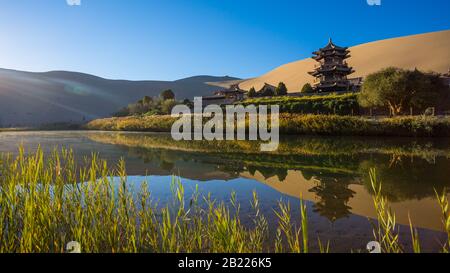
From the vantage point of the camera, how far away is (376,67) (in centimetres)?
7912

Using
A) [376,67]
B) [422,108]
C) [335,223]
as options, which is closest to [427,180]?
[335,223]

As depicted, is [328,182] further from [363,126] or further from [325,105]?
[325,105]

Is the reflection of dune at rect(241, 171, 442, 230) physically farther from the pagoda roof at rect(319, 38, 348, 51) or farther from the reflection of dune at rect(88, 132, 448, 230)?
the pagoda roof at rect(319, 38, 348, 51)

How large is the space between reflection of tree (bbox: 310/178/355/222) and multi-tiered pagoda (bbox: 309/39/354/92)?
123 feet

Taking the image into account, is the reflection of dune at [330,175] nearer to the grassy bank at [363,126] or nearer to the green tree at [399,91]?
the grassy bank at [363,126]

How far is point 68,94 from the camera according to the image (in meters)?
91.7

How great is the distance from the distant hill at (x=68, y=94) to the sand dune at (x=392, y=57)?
39.0m

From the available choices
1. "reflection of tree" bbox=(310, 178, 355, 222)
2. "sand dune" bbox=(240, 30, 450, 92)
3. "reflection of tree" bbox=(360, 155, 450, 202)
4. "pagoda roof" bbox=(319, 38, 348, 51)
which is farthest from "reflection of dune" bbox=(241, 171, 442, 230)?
"sand dune" bbox=(240, 30, 450, 92)

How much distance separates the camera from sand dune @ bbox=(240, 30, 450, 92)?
2758 inches

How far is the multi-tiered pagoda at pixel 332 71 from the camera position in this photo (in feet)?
142

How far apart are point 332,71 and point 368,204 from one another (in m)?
41.7

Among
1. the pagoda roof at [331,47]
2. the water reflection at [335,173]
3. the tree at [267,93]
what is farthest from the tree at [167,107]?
the water reflection at [335,173]
